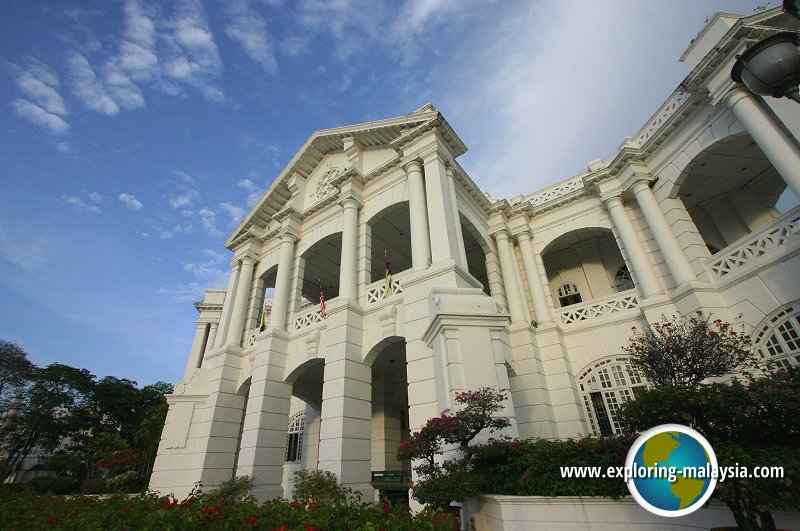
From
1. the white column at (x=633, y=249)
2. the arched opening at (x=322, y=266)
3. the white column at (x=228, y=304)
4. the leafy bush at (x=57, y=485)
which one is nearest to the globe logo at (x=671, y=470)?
the white column at (x=633, y=249)

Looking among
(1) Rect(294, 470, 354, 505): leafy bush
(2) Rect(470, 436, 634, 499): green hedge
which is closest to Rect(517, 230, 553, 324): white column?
(2) Rect(470, 436, 634, 499): green hedge

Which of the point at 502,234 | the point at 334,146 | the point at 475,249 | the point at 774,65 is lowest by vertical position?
the point at 774,65

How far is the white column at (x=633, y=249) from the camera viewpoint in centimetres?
1343

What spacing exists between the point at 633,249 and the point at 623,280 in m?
3.89

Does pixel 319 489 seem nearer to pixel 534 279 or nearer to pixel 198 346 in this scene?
Result: pixel 534 279

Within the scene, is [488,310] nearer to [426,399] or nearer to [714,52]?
[426,399]

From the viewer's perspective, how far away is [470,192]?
53.3 ft

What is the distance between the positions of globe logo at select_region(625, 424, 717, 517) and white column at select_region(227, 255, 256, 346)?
53.4ft

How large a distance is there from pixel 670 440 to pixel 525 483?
2179mm

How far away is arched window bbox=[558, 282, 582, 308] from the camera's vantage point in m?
18.0

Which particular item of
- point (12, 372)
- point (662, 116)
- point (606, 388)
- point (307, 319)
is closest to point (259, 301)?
point (307, 319)

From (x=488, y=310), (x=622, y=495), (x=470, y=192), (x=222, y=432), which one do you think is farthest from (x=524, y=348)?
(x=222, y=432)

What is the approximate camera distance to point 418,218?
1252cm

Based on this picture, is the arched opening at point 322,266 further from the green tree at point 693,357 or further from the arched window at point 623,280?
the arched window at point 623,280
